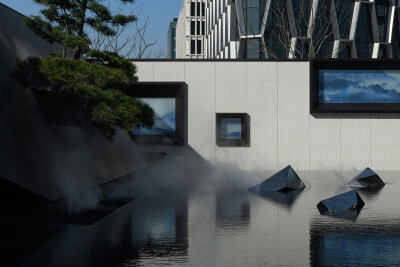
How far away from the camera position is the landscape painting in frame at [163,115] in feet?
83.0

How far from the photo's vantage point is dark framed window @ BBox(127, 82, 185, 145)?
25.0 m

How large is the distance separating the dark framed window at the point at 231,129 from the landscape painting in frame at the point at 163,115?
2.05 m

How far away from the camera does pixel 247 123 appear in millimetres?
24953

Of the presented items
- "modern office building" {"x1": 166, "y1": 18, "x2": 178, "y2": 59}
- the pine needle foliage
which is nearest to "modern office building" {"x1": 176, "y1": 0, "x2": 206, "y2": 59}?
"modern office building" {"x1": 166, "y1": 18, "x2": 178, "y2": 59}

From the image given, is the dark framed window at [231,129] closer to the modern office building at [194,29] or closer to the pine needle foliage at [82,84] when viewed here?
the pine needle foliage at [82,84]

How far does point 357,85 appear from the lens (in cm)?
2484

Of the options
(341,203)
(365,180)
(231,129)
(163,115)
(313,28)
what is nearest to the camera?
(341,203)

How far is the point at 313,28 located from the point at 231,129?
3009 centimetres

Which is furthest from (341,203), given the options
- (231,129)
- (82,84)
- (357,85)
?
(357,85)

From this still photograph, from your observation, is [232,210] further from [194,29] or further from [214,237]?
[194,29]

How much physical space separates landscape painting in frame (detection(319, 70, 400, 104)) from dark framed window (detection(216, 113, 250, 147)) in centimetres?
357

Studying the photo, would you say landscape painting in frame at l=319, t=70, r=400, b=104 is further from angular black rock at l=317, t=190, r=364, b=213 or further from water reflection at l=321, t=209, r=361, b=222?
water reflection at l=321, t=209, r=361, b=222

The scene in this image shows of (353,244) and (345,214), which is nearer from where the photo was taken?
(353,244)

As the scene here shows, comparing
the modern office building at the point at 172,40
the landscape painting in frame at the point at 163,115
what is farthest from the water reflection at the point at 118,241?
the modern office building at the point at 172,40
